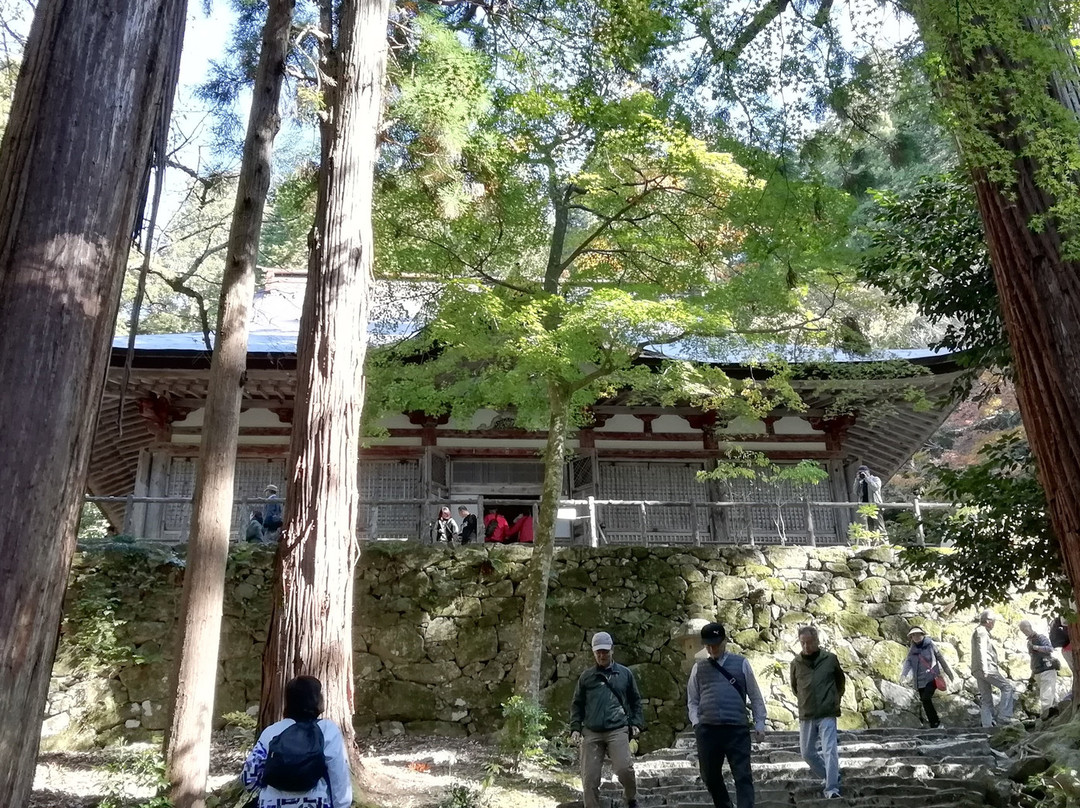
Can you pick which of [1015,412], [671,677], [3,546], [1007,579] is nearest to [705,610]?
[671,677]

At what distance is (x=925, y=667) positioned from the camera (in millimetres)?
8758

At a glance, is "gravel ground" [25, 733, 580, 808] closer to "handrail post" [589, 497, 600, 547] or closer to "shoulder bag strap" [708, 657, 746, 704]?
"shoulder bag strap" [708, 657, 746, 704]

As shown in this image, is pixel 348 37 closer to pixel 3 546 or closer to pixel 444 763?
pixel 3 546

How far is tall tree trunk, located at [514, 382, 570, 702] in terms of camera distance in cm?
840

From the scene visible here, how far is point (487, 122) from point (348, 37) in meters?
2.71

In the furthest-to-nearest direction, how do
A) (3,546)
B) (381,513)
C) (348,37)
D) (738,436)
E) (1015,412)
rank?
1. (1015,412)
2. (738,436)
3. (381,513)
4. (348,37)
5. (3,546)

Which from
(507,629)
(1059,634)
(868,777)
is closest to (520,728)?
(507,629)

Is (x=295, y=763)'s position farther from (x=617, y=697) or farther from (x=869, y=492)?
(x=869, y=492)

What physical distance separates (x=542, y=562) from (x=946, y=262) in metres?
5.02

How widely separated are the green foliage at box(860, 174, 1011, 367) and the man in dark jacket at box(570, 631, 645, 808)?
391cm

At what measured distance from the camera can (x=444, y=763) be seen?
7.07m

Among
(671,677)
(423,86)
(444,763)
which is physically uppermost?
(423,86)

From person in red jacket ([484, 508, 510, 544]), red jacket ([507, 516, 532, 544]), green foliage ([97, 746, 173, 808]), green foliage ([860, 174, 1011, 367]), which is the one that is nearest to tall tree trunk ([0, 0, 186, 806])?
green foliage ([97, 746, 173, 808])

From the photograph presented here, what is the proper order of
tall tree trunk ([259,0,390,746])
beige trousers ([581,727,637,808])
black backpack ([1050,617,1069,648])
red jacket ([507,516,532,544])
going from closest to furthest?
tall tree trunk ([259,0,390,746]) < beige trousers ([581,727,637,808]) < black backpack ([1050,617,1069,648]) < red jacket ([507,516,532,544])
